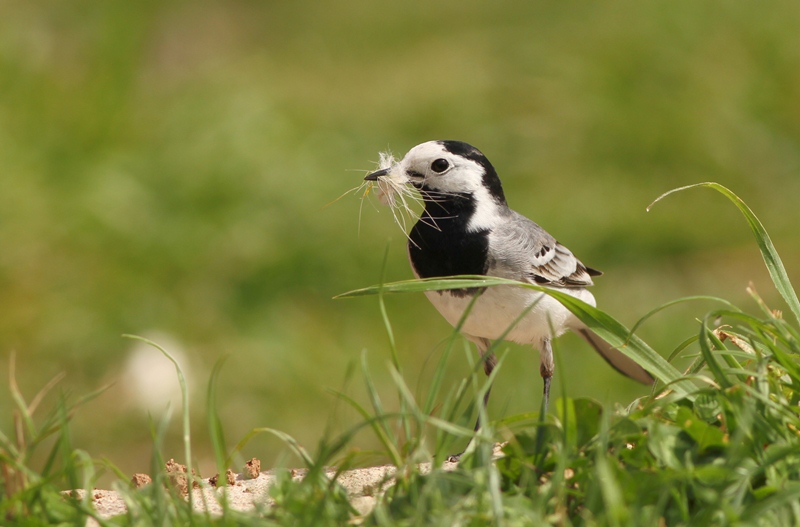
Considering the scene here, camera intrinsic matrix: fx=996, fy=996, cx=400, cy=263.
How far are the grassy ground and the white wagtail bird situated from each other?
1095 mm

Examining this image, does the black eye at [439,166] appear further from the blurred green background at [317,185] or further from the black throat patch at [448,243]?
the blurred green background at [317,185]

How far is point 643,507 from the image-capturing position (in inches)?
104

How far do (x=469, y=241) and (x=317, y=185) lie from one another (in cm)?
505

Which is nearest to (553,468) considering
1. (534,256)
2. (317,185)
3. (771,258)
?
(771,258)

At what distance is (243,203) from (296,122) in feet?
6.37

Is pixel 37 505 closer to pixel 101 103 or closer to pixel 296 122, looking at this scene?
pixel 101 103

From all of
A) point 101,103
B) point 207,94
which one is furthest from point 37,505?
point 207,94

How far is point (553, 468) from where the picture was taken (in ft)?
9.66

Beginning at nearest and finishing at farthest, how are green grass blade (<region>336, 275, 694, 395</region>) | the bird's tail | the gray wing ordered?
green grass blade (<region>336, 275, 694, 395</region>)
the gray wing
the bird's tail

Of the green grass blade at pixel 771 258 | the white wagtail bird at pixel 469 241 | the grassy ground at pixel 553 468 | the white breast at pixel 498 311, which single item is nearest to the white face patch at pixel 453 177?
the white wagtail bird at pixel 469 241

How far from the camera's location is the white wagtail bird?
420cm

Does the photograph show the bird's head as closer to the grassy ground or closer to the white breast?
the white breast

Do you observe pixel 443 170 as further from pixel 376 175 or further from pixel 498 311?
pixel 498 311

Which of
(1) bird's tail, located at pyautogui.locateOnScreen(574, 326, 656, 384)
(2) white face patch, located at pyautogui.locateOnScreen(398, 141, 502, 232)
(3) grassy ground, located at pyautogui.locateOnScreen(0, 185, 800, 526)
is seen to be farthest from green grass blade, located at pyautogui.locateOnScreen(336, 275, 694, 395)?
(1) bird's tail, located at pyautogui.locateOnScreen(574, 326, 656, 384)
